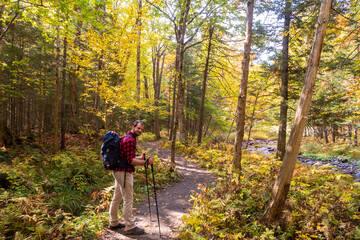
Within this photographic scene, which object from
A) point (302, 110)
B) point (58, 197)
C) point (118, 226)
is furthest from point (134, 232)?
point (302, 110)

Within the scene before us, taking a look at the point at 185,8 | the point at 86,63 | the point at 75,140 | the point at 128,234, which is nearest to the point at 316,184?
the point at 128,234

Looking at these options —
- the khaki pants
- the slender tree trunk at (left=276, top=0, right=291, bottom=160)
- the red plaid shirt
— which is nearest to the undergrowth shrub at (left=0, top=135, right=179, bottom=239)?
the khaki pants

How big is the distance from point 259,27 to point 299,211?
9809 millimetres

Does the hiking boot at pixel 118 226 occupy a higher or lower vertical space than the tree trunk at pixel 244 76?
lower

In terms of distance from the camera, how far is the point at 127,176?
369 centimetres

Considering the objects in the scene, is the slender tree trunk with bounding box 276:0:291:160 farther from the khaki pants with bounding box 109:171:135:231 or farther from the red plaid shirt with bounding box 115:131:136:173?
the khaki pants with bounding box 109:171:135:231

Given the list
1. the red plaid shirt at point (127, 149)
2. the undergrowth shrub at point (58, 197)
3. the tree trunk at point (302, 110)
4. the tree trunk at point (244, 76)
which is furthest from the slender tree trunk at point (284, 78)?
the red plaid shirt at point (127, 149)

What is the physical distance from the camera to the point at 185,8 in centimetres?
723

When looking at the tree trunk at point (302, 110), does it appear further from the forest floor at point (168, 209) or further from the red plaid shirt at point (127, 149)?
the red plaid shirt at point (127, 149)

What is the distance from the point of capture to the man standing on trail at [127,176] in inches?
142

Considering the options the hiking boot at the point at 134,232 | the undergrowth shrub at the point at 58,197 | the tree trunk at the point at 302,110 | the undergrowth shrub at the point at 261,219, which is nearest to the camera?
the tree trunk at the point at 302,110

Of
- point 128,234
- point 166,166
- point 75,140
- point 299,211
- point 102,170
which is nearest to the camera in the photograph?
point 128,234

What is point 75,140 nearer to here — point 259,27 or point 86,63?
point 86,63

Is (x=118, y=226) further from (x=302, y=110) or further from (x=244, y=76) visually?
(x=244, y=76)
